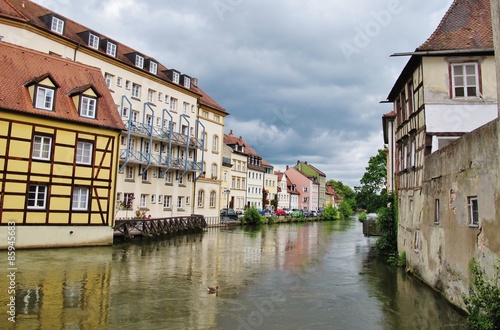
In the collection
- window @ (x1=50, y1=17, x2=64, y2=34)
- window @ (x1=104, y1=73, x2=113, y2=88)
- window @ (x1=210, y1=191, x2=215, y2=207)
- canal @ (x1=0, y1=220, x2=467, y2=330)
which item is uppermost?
window @ (x1=50, y1=17, x2=64, y2=34)

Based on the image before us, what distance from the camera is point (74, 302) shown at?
10.0 meters

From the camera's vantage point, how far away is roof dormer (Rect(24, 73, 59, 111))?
64.1ft

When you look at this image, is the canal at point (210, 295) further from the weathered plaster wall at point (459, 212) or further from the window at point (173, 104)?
the window at point (173, 104)

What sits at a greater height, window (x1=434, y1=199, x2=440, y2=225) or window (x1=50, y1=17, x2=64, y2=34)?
window (x1=50, y1=17, x2=64, y2=34)

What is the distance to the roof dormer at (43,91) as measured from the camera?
19531 mm

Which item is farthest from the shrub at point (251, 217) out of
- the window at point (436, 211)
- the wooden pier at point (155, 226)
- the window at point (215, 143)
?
the window at point (436, 211)

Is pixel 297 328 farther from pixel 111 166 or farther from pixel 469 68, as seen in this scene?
pixel 111 166

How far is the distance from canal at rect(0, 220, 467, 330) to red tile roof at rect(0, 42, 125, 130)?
22.7ft

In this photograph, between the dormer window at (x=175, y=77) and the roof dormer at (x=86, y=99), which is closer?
the roof dormer at (x=86, y=99)

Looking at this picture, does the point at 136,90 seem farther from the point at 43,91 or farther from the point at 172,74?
the point at 43,91

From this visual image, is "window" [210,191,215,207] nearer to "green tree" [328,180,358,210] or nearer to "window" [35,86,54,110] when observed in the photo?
"window" [35,86,54,110]

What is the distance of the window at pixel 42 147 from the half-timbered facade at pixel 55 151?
4 centimetres

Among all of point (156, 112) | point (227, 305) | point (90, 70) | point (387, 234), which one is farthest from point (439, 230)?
point (156, 112)

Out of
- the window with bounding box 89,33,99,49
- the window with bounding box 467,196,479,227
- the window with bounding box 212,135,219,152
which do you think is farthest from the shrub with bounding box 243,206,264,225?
the window with bounding box 467,196,479,227
